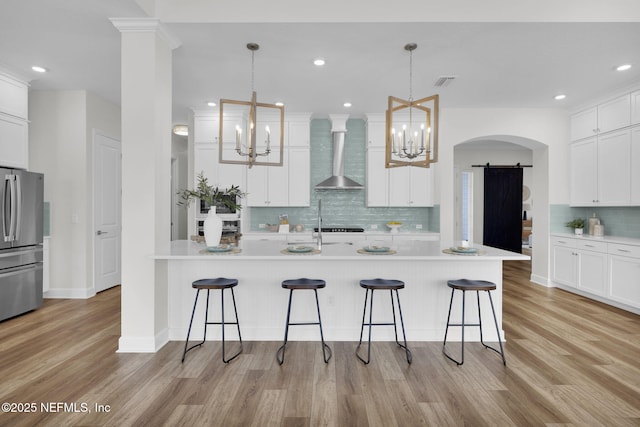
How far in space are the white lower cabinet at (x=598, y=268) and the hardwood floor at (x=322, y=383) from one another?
80 centimetres

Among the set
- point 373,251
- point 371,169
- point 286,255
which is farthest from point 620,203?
point 286,255

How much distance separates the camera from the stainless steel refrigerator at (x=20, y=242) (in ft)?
13.1

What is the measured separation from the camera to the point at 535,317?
13.6 ft

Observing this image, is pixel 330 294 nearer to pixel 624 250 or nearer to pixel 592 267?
pixel 624 250

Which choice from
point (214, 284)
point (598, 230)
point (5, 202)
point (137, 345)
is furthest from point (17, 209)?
point (598, 230)

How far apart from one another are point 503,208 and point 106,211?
346 inches

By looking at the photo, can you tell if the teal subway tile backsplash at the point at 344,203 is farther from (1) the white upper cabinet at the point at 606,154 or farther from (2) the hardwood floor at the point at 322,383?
(2) the hardwood floor at the point at 322,383

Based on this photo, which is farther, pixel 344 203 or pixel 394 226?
pixel 344 203

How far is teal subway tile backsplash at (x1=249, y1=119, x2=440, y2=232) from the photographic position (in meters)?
6.27

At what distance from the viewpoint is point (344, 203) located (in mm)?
6301

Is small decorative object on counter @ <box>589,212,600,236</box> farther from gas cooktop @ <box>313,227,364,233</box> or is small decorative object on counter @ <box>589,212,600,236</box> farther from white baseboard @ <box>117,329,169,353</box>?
white baseboard @ <box>117,329,169,353</box>

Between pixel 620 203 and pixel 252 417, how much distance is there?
5.36 metres

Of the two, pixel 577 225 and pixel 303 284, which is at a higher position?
pixel 577 225

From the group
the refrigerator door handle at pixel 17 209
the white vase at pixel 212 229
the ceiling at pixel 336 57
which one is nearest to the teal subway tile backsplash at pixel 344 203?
the ceiling at pixel 336 57
